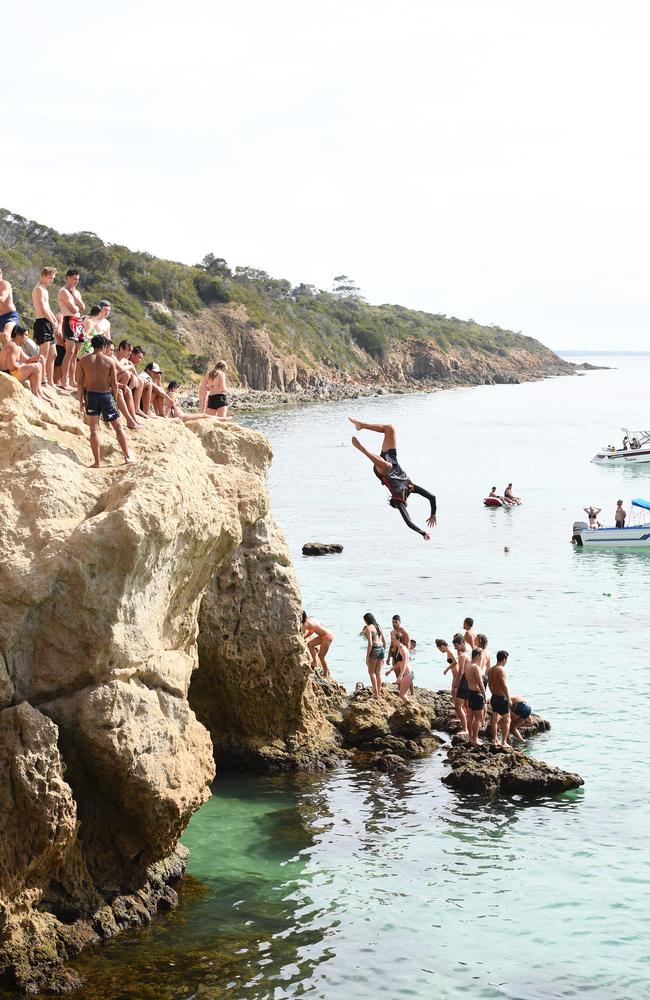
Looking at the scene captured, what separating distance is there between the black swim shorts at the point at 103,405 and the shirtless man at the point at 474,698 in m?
9.14

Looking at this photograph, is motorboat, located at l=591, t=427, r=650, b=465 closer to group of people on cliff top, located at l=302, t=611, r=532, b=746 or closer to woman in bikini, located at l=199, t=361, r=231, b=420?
group of people on cliff top, located at l=302, t=611, r=532, b=746

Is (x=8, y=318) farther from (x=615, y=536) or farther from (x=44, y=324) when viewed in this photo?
(x=615, y=536)

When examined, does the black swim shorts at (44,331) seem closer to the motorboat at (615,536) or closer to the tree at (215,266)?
the motorboat at (615,536)

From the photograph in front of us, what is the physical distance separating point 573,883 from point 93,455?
9.10 meters

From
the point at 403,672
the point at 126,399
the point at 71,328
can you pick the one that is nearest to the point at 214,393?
the point at 71,328

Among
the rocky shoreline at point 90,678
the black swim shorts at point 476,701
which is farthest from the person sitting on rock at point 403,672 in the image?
the rocky shoreline at point 90,678

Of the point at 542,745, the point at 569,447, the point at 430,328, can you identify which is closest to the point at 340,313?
the point at 430,328

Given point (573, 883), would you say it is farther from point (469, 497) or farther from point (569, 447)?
point (569, 447)

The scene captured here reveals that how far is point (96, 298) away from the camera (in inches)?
4225

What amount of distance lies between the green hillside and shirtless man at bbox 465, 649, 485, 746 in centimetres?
6638

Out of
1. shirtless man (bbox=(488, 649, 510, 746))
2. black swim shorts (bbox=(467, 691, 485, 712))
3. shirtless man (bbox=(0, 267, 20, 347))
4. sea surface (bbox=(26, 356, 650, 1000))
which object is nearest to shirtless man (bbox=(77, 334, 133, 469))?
shirtless man (bbox=(0, 267, 20, 347))

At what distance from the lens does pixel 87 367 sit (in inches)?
628

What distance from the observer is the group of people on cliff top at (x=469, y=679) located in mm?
21734

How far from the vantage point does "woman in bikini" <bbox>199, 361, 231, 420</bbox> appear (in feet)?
75.7
